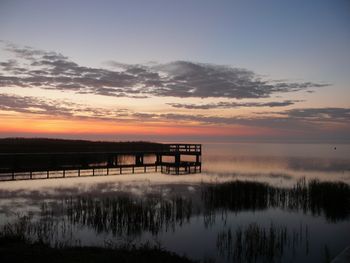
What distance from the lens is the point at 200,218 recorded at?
1948cm

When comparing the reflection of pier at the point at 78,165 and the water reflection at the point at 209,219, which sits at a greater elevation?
the reflection of pier at the point at 78,165

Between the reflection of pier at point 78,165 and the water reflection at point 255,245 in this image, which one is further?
the reflection of pier at point 78,165

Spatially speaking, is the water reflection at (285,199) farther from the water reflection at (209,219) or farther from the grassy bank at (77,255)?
the grassy bank at (77,255)

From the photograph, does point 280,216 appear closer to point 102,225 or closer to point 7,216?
point 102,225

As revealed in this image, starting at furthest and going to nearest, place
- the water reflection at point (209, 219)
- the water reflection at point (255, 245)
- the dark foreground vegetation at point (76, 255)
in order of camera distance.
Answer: the water reflection at point (209, 219)
the water reflection at point (255, 245)
the dark foreground vegetation at point (76, 255)

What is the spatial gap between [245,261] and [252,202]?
36.7 feet

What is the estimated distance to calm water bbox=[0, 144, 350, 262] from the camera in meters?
14.6

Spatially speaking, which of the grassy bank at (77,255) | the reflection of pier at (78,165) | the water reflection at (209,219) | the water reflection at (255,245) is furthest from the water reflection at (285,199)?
the reflection of pier at (78,165)

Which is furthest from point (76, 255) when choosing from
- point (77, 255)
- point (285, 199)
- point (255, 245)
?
point (285, 199)

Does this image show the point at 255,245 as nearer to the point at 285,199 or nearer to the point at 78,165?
the point at 285,199

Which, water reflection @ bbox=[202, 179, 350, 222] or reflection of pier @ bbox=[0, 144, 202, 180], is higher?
reflection of pier @ bbox=[0, 144, 202, 180]

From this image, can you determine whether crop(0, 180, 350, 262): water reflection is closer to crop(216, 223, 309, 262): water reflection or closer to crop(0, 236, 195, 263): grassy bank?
crop(216, 223, 309, 262): water reflection

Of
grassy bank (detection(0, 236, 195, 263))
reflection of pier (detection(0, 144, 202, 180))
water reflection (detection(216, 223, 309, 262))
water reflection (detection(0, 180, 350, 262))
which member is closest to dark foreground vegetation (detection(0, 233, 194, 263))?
grassy bank (detection(0, 236, 195, 263))

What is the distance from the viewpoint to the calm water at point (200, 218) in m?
14.6
